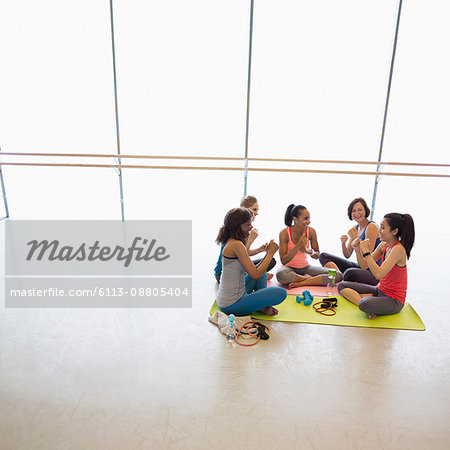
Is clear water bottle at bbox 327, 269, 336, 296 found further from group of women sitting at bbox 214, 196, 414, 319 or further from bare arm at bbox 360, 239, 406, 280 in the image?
bare arm at bbox 360, 239, 406, 280

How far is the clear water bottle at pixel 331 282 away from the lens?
115 inches

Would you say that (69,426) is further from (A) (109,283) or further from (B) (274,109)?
(B) (274,109)

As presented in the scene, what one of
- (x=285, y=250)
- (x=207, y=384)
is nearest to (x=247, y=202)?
(x=285, y=250)

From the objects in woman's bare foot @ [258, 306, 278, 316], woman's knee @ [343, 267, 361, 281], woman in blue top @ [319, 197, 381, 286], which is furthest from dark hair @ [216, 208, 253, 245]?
woman's knee @ [343, 267, 361, 281]

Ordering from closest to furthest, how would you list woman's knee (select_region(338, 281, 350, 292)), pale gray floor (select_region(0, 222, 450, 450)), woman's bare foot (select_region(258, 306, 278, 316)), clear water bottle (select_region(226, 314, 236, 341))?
pale gray floor (select_region(0, 222, 450, 450)) → clear water bottle (select_region(226, 314, 236, 341)) → woman's bare foot (select_region(258, 306, 278, 316)) → woman's knee (select_region(338, 281, 350, 292))

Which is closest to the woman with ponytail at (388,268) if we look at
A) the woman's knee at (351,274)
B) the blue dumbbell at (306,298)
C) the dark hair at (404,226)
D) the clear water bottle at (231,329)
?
the dark hair at (404,226)

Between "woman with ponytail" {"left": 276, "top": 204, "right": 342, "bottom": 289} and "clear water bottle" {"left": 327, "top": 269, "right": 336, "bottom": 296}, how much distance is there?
45 millimetres

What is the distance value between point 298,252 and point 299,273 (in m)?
0.19

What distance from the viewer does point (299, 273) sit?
10.5ft

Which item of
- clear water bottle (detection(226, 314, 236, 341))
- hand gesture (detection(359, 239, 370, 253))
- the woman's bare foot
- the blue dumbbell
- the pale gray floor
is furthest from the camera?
the blue dumbbell

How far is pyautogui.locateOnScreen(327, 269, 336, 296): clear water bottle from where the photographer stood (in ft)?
9.62

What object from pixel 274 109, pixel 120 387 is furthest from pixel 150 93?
pixel 120 387

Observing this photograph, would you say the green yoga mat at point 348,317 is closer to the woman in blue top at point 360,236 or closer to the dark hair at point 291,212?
the woman in blue top at point 360,236

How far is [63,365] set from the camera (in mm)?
2061
